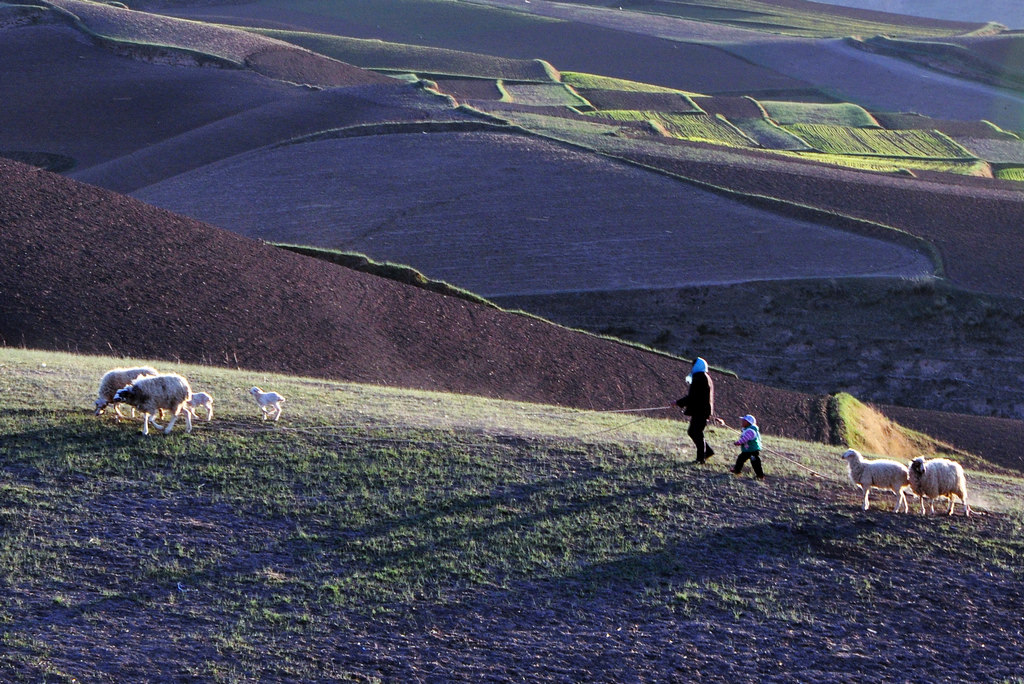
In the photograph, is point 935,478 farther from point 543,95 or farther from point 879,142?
point 543,95

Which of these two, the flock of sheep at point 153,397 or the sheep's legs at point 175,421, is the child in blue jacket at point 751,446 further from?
the sheep's legs at point 175,421

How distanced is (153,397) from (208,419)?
4.31 feet

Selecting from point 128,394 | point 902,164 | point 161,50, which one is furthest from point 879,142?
point 128,394

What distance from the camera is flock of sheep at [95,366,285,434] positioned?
15398mm

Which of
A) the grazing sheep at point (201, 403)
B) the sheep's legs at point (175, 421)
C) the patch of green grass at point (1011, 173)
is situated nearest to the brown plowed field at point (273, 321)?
the grazing sheep at point (201, 403)

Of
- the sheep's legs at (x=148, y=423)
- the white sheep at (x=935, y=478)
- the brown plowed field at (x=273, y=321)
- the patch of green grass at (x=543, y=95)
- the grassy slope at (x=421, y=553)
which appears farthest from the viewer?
the patch of green grass at (x=543, y=95)

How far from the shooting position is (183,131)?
64.3 meters

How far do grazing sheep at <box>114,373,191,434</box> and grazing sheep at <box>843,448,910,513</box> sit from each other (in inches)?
414

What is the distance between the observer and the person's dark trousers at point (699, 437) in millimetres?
17047

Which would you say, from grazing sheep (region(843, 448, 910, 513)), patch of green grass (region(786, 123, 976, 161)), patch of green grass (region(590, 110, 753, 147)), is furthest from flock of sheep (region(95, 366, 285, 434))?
patch of green grass (region(786, 123, 976, 161))

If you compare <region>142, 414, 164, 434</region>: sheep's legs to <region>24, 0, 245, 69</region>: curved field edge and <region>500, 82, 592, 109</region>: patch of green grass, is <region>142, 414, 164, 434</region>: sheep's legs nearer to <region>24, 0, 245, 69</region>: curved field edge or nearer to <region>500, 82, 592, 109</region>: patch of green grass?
<region>24, 0, 245, 69</region>: curved field edge

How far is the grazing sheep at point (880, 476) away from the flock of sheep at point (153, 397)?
372 inches

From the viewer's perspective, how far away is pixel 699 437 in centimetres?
1711

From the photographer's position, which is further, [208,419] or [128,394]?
[208,419]
